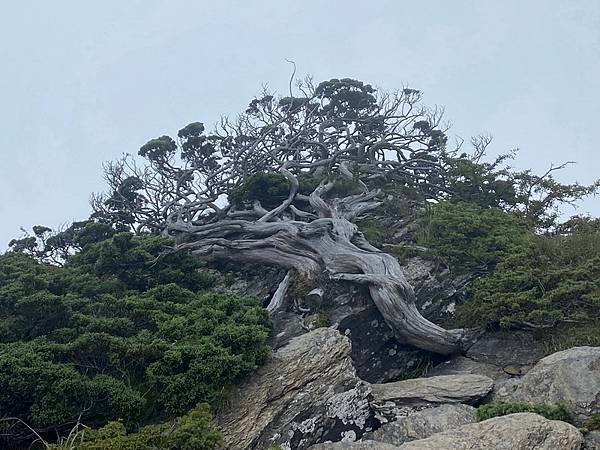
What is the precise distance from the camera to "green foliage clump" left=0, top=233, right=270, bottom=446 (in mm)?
7926

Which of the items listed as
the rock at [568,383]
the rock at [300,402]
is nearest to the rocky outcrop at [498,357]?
the rock at [568,383]

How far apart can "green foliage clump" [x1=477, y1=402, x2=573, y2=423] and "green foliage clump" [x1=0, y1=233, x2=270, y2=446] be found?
349 cm

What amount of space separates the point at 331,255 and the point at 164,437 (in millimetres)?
6984

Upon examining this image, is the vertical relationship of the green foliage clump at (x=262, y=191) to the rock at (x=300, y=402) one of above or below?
above

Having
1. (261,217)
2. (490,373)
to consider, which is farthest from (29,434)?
(261,217)

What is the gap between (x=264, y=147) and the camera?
19.8 metres

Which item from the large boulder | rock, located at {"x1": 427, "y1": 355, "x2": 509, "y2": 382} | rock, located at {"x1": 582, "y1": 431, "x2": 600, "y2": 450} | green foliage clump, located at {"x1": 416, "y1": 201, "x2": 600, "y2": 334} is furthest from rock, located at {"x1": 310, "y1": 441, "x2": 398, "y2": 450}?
green foliage clump, located at {"x1": 416, "y1": 201, "x2": 600, "y2": 334}

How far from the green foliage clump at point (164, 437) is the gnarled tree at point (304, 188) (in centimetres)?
536

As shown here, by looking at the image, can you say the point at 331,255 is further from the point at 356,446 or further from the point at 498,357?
the point at 356,446

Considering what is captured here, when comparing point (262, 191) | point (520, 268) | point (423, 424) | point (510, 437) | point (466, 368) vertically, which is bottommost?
point (510, 437)

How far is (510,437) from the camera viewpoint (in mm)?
7289

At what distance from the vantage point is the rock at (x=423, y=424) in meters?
8.97

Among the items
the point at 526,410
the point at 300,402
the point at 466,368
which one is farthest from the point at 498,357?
the point at 300,402

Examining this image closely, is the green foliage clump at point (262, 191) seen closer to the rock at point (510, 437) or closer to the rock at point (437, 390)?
the rock at point (437, 390)
